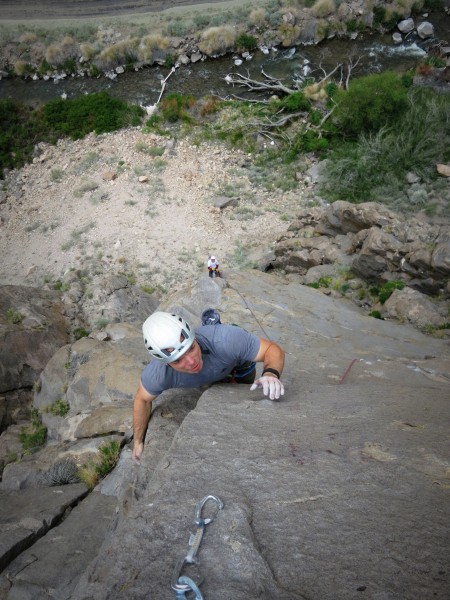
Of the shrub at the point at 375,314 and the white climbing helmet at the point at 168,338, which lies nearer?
the white climbing helmet at the point at 168,338

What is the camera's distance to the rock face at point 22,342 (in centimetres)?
972

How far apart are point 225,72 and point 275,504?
24.1 metres

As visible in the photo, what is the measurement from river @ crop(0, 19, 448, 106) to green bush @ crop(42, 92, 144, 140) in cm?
140

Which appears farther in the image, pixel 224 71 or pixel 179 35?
pixel 179 35

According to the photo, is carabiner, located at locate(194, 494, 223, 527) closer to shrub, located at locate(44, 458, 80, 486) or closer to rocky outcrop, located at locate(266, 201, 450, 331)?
shrub, located at locate(44, 458, 80, 486)

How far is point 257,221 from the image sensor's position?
16.5 m

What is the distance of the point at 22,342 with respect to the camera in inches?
407

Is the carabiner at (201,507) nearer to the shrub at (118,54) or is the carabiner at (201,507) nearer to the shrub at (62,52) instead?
the shrub at (118,54)

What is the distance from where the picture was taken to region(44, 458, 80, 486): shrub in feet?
20.1

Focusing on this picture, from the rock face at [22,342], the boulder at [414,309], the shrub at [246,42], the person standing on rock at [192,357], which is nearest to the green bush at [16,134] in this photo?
the rock face at [22,342]

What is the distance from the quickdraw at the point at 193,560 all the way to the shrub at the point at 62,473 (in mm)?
3912

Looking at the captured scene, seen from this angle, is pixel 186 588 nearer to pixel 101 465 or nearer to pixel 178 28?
pixel 101 465

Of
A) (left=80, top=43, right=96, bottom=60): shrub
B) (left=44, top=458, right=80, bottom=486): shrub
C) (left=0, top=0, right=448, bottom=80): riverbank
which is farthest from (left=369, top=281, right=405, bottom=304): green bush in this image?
(left=80, top=43, right=96, bottom=60): shrub

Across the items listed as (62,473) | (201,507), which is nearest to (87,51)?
(62,473)
